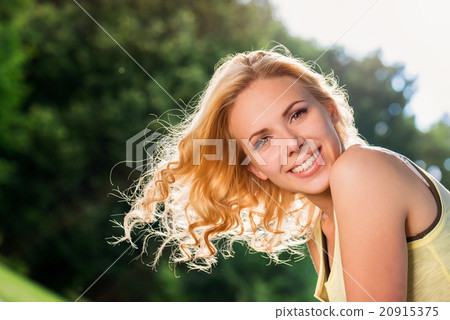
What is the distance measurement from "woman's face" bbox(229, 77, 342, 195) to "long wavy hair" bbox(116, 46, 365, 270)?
165mm

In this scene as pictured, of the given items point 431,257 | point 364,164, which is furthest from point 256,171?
point 431,257

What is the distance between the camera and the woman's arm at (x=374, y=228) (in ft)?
4.86

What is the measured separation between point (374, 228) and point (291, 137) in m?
0.54

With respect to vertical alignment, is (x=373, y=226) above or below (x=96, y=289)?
above

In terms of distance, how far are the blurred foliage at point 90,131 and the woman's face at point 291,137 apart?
1055cm

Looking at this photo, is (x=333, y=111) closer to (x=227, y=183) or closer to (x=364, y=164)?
(x=227, y=183)

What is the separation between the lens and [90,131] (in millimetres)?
12984

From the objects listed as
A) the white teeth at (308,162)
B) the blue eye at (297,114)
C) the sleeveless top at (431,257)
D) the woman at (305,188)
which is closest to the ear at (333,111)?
the woman at (305,188)

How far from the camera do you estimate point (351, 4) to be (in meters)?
15.0

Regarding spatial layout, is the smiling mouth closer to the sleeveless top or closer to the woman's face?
the woman's face

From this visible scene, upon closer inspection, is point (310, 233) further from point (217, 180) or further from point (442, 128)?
point (442, 128)

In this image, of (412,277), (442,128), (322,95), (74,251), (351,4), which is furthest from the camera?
(442,128)

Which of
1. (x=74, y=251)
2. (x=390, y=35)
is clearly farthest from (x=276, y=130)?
(x=390, y=35)

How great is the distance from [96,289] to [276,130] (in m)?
12.9
